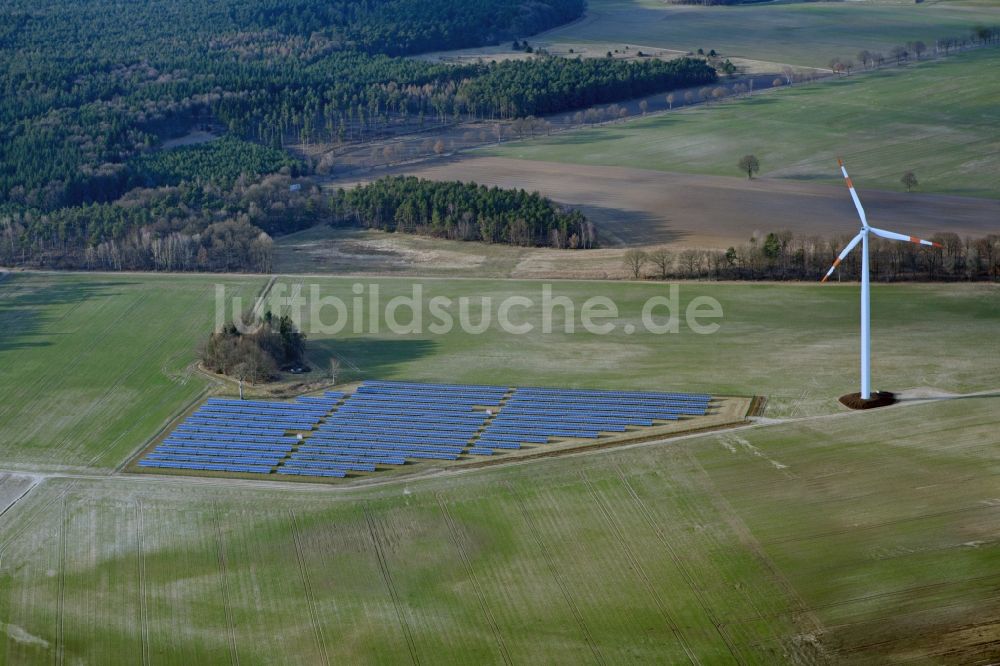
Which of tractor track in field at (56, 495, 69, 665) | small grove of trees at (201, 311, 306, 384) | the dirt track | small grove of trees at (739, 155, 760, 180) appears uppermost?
small grove of trees at (739, 155, 760, 180)

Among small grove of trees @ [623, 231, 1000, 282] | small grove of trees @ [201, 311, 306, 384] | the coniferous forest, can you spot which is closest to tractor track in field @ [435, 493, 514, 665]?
small grove of trees @ [201, 311, 306, 384]

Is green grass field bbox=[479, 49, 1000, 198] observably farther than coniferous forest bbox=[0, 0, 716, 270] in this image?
Yes

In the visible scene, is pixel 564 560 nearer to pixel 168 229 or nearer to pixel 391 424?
pixel 391 424

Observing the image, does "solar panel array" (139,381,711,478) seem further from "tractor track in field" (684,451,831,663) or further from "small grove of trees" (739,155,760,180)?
"small grove of trees" (739,155,760,180)

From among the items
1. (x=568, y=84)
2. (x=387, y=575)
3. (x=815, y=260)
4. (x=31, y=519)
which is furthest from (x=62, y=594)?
(x=568, y=84)

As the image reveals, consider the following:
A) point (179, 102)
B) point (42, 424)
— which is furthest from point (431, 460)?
point (179, 102)
